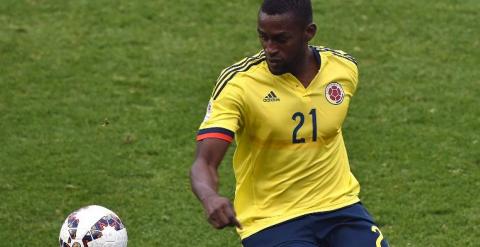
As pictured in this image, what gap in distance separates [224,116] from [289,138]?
1.63 feet

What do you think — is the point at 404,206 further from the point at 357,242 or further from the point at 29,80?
the point at 29,80

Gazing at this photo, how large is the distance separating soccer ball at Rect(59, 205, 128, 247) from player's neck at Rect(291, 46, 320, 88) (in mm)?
1973

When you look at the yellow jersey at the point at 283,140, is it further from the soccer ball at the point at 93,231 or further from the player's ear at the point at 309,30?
the soccer ball at the point at 93,231

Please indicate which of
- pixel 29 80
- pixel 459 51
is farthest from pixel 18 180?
pixel 459 51

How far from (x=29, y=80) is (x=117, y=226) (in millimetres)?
5768

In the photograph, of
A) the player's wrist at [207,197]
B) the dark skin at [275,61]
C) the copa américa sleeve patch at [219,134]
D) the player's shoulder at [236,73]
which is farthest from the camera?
the player's shoulder at [236,73]

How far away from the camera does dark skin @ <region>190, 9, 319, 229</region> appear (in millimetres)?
6098

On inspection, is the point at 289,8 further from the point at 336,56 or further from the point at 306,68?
the point at 336,56

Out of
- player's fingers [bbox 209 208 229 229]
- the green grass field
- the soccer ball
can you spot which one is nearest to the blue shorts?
player's fingers [bbox 209 208 229 229]

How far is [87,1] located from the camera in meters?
15.6

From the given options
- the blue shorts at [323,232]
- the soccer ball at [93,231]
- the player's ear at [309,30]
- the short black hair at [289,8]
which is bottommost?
the soccer ball at [93,231]

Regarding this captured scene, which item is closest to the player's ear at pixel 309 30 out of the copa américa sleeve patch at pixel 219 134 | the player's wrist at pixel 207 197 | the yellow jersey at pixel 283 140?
the yellow jersey at pixel 283 140

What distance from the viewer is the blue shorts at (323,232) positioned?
22.0ft

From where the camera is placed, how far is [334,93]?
22.7 feet
